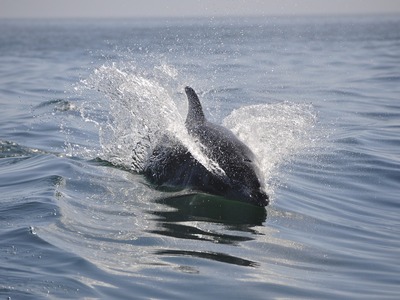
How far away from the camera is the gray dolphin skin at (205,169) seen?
933cm

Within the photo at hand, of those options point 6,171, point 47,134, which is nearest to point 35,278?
point 6,171

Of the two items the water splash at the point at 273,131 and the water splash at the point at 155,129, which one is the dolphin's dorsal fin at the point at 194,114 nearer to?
the water splash at the point at 155,129

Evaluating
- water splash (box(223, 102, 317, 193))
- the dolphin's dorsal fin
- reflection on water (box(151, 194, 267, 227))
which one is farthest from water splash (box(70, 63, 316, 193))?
reflection on water (box(151, 194, 267, 227))

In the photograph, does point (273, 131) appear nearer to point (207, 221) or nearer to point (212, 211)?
point (212, 211)

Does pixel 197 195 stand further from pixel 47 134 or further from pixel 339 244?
pixel 47 134

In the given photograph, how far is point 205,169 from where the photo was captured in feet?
31.8

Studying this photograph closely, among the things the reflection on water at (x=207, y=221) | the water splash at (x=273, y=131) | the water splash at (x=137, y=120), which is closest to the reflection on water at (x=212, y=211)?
the reflection on water at (x=207, y=221)

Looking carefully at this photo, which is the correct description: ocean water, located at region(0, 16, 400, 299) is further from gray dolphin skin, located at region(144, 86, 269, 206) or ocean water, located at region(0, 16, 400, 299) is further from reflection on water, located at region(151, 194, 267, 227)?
gray dolphin skin, located at region(144, 86, 269, 206)

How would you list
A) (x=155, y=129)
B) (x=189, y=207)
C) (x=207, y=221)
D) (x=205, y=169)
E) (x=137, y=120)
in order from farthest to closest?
(x=137, y=120)
(x=155, y=129)
(x=205, y=169)
(x=189, y=207)
(x=207, y=221)

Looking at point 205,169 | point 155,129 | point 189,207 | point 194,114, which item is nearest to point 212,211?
point 189,207

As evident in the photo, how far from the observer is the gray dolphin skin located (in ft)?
30.6

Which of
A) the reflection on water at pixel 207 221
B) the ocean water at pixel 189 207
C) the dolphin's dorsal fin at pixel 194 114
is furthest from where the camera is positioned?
the dolphin's dorsal fin at pixel 194 114

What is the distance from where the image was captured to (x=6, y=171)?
1144 centimetres

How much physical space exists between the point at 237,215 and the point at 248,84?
13718mm
